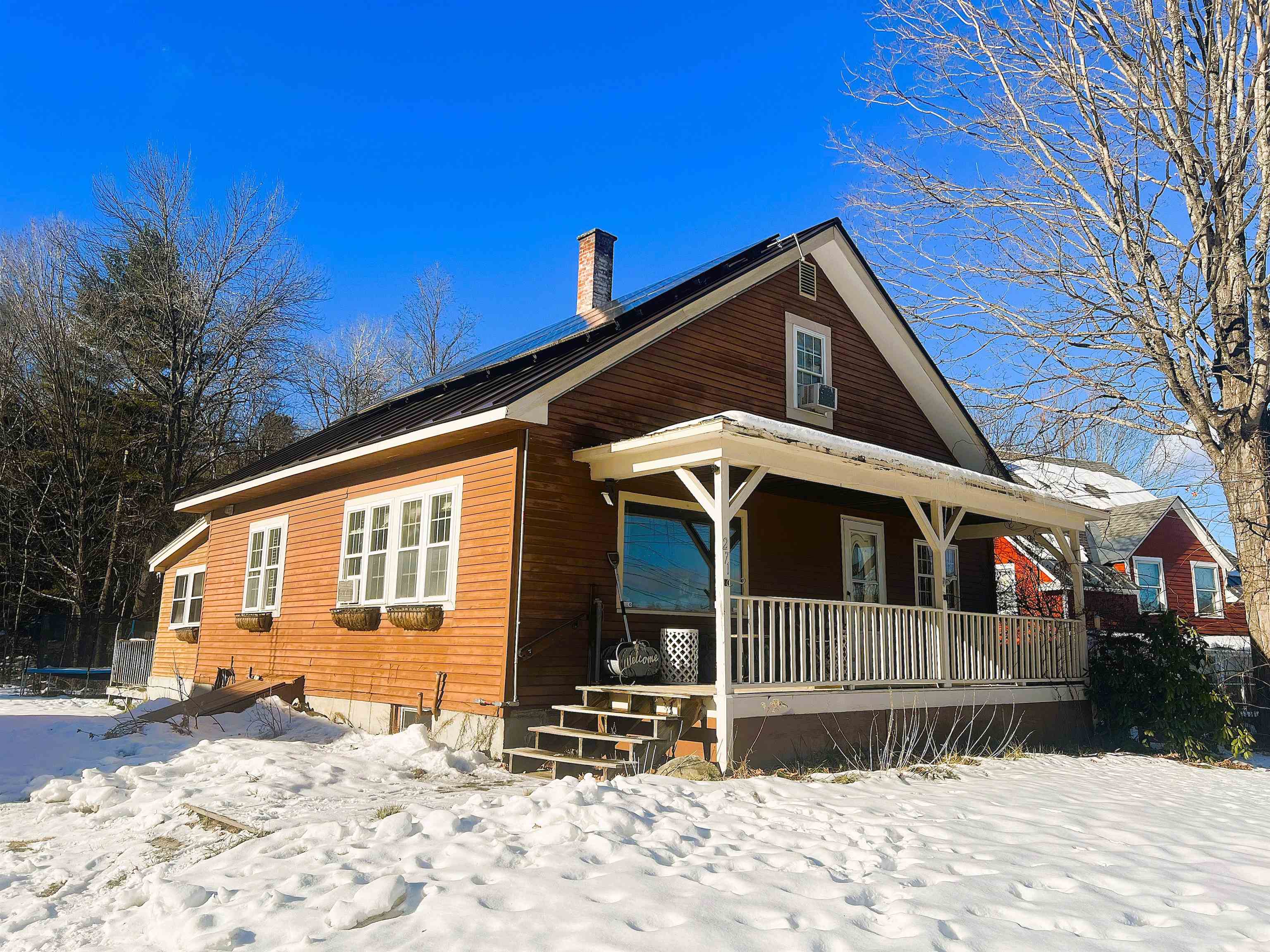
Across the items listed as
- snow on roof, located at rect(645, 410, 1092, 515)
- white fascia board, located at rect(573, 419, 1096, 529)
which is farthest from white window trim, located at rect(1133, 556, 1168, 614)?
snow on roof, located at rect(645, 410, 1092, 515)

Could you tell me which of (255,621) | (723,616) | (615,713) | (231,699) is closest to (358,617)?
(231,699)

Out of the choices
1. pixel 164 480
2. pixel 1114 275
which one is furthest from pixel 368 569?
pixel 164 480

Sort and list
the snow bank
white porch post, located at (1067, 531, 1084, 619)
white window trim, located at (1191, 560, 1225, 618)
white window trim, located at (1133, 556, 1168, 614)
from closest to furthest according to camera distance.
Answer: the snow bank → white porch post, located at (1067, 531, 1084, 619) → white window trim, located at (1133, 556, 1168, 614) → white window trim, located at (1191, 560, 1225, 618)

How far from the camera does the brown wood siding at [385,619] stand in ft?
32.5

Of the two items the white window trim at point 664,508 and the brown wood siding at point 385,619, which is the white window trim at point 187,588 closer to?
the brown wood siding at point 385,619

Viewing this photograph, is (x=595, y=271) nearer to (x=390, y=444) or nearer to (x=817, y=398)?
(x=817, y=398)

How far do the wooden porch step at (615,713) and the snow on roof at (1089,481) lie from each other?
625 inches

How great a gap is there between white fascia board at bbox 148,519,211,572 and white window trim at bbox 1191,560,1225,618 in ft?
87.7

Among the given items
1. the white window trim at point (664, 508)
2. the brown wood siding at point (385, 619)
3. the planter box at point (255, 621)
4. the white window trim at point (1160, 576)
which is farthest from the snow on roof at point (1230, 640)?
the planter box at point (255, 621)

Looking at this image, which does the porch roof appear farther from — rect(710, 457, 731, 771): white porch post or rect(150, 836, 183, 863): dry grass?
rect(150, 836, 183, 863): dry grass

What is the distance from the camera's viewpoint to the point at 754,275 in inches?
520

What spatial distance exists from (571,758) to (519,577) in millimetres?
2032

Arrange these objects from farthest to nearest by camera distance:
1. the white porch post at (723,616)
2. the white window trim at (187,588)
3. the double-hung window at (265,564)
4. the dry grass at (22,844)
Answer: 1. the white window trim at (187,588)
2. the double-hung window at (265,564)
3. the white porch post at (723,616)
4. the dry grass at (22,844)

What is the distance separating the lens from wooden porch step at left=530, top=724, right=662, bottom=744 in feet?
27.1
